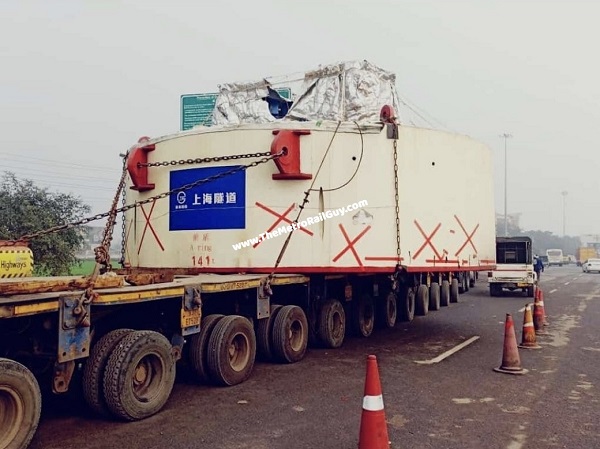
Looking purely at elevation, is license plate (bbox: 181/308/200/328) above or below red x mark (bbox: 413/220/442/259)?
below

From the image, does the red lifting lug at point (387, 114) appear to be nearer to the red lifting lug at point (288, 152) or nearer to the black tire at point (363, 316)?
the red lifting lug at point (288, 152)

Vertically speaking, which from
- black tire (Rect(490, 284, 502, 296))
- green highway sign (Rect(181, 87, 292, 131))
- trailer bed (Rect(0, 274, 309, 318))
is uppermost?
green highway sign (Rect(181, 87, 292, 131))

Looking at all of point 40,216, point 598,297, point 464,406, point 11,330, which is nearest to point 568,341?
point 464,406

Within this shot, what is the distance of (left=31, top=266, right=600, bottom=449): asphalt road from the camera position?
536 cm

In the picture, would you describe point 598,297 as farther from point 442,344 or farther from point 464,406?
point 464,406

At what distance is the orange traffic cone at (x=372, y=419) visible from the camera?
448cm

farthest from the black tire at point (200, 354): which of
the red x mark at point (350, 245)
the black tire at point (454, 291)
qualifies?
the black tire at point (454, 291)

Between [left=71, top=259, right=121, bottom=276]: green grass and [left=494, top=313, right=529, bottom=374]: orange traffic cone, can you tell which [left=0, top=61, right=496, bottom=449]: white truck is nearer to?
[left=71, top=259, right=121, bottom=276]: green grass

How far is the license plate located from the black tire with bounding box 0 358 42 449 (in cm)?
218

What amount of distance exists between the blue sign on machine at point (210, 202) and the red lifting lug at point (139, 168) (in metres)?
0.65

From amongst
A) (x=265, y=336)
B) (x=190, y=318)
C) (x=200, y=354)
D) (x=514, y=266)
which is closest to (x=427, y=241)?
(x=265, y=336)

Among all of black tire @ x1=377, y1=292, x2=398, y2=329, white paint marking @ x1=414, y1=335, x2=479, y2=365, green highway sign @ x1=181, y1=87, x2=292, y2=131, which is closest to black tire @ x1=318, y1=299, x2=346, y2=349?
white paint marking @ x1=414, y1=335, x2=479, y2=365

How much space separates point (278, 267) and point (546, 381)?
4316mm

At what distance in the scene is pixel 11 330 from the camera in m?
5.14
